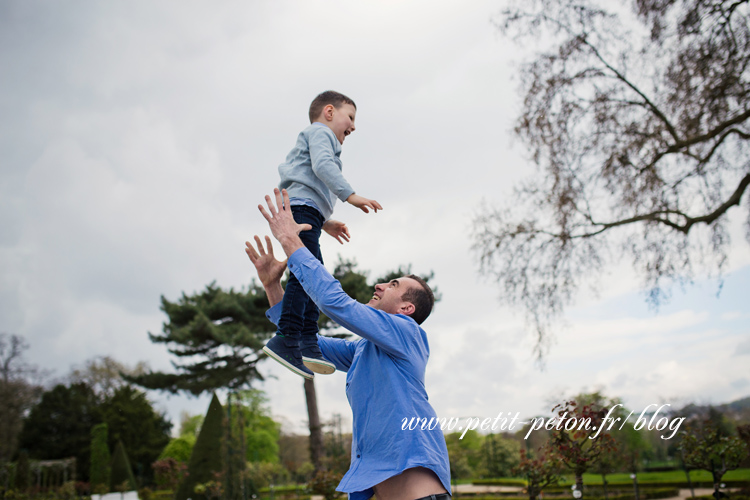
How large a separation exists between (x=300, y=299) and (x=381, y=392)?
59 centimetres

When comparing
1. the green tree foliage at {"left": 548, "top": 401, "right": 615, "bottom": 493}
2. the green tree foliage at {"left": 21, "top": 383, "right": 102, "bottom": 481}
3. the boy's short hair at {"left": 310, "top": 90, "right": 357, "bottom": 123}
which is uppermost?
the green tree foliage at {"left": 21, "top": 383, "right": 102, "bottom": 481}

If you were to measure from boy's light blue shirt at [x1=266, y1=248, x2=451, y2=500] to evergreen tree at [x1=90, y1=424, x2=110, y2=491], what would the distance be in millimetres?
26546

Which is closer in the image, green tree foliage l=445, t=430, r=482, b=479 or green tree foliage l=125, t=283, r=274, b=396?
green tree foliage l=125, t=283, r=274, b=396

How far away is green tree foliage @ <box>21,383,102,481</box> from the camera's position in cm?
2784

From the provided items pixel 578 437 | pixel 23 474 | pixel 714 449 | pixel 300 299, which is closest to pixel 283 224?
pixel 300 299

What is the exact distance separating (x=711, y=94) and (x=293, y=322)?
336 inches

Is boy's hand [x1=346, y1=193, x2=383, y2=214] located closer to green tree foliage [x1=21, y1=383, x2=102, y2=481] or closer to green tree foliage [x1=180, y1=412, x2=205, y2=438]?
green tree foliage [x1=21, y1=383, x2=102, y2=481]

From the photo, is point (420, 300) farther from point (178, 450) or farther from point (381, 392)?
point (178, 450)

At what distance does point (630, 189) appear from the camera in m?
9.09

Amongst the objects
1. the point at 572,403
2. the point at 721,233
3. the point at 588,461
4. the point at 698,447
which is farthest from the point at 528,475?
the point at 721,233

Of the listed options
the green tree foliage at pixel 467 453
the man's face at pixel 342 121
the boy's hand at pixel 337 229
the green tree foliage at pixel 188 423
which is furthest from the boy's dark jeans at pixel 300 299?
the green tree foliage at pixel 188 423

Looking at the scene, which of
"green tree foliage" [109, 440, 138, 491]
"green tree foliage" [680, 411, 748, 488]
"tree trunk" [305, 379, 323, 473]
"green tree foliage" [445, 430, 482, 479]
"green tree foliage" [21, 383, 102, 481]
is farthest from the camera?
"green tree foliage" [21, 383, 102, 481]

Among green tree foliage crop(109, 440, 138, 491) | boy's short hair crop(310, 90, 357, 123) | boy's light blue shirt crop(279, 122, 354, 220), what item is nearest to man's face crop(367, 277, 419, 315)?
boy's light blue shirt crop(279, 122, 354, 220)

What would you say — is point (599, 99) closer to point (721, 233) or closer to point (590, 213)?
point (590, 213)
